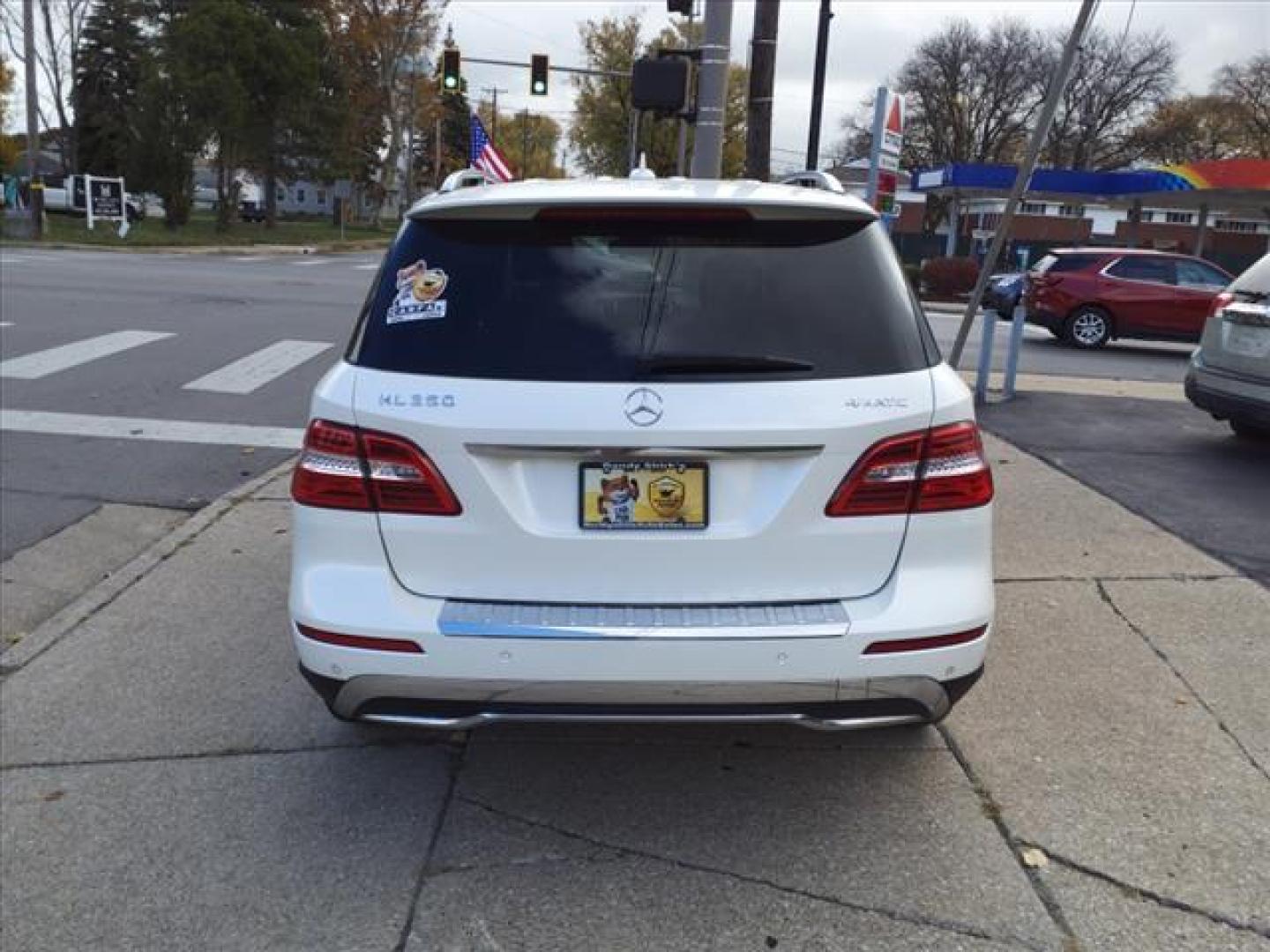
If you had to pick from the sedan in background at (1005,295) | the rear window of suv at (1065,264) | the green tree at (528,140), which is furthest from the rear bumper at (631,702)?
the green tree at (528,140)

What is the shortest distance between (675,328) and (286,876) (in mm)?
1824

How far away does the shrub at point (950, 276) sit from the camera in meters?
29.7

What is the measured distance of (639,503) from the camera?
9.09 ft

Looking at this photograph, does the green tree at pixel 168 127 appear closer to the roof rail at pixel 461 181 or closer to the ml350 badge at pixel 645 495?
the roof rail at pixel 461 181

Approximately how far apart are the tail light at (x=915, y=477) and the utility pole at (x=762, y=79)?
10.4 meters

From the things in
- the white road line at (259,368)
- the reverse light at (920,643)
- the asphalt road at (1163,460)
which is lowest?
the white road line at (259,368)

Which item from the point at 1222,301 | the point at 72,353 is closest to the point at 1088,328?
the point at 1222,301

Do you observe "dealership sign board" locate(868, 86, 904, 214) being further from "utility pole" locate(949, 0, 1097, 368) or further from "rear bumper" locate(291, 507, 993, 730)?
"rear bumper" locate(291, 507, 993, 730)

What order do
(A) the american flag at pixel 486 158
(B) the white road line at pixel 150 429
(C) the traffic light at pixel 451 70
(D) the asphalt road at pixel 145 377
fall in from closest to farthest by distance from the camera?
(D) the asphalt road at pixel 145 377 → (B) the white road line at pixel 150 429 → (A) the american flag at pixel 486 158 → (C) the traffic light at pixel 451 70

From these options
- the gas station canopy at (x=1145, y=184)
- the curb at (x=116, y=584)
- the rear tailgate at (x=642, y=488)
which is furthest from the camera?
the gas station canopy at (x=1145, y=184)

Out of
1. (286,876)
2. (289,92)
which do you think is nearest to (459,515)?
(286,876)

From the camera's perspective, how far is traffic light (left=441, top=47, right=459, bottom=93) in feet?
79.5

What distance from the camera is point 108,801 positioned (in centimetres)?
338

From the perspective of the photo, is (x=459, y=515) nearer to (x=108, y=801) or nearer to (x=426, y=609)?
(x=426, y=609)
